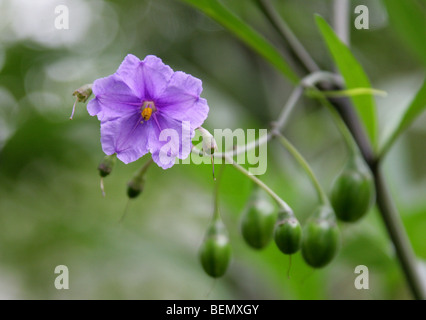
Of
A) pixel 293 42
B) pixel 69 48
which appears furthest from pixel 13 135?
pixel 293 42

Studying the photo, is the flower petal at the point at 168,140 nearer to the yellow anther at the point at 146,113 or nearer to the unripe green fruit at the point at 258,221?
the yellow anther at the point at 146,113

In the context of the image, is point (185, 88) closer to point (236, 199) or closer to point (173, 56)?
point (236, 199)

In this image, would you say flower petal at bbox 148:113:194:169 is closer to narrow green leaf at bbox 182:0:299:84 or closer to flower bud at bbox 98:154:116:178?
flower bud at bbox 98:154:116:178

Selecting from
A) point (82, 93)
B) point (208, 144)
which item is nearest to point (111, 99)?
point (82, 93)

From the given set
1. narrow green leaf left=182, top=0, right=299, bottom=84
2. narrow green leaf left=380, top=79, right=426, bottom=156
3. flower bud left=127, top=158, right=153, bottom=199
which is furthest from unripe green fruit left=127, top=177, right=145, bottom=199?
narrow green leaf left=380, top=79, right=426, bottom=156

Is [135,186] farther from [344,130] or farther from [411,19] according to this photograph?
[411,19]
